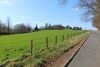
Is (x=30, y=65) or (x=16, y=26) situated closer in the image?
(x=30, y=65)

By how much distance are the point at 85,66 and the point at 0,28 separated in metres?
133

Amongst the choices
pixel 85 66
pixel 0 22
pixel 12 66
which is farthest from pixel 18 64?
pixel 0 22

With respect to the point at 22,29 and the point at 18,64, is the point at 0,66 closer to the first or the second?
the point at 18,64

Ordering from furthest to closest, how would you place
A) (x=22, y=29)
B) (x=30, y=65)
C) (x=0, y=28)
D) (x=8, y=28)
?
(x=22, y=29), (x=8, y=28), (x=0, y=28), (x=30, y=65)

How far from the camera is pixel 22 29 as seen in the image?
16738 cm

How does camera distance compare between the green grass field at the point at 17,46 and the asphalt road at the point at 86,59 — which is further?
the green grass field at the point at 17,46

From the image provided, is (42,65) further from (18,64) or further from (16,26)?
(16,26)

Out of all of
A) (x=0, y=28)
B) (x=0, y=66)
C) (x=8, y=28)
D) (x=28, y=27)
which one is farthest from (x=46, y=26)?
(x=0, y=66)

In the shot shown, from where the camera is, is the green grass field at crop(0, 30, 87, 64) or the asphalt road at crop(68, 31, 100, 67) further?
the green grass field at crop(0, 30, 87, 64)

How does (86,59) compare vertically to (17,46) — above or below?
above

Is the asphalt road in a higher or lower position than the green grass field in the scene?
higher

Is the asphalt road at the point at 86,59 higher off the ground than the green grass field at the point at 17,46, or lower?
higher

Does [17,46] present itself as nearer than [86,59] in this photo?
No

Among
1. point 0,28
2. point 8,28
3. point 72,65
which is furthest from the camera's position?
point 8,28
